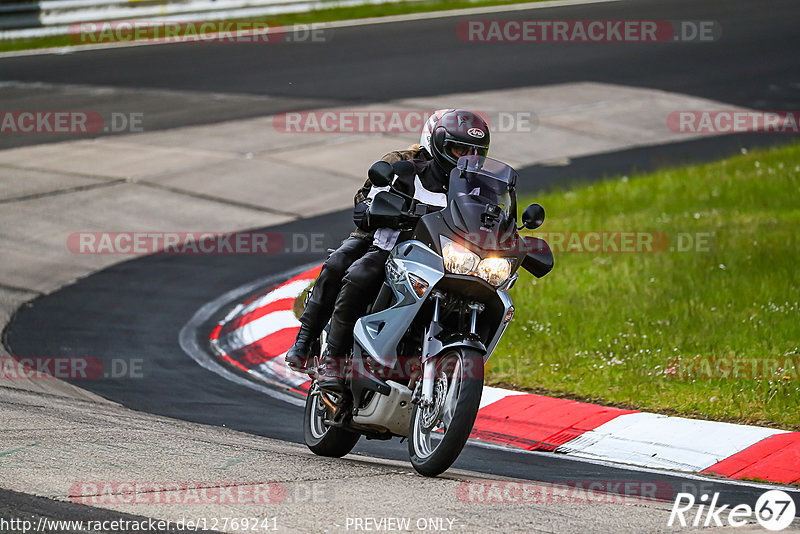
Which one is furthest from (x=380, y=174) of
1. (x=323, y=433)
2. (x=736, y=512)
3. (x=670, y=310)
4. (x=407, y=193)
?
(x=670, y=310)

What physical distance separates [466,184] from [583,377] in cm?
315

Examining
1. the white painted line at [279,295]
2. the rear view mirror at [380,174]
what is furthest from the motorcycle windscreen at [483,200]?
the white painted line at [279,295]

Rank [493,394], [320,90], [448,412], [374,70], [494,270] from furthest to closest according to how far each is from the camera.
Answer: [374,70] → [320,90] → [493,394] → [494,270] → [448,412]

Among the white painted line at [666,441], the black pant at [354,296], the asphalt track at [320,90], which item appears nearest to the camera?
the black pant at [354,296]

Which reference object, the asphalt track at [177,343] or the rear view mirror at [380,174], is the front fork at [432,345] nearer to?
the rear view mirror at [380,174]

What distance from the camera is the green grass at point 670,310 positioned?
8.54 m

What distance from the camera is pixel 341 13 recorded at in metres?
27.7

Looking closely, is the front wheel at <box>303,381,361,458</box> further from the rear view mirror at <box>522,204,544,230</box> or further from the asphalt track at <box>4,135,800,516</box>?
the rear view mirror at <box>522,204,544,230</box>

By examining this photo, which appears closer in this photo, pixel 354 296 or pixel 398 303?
pixel 398 303

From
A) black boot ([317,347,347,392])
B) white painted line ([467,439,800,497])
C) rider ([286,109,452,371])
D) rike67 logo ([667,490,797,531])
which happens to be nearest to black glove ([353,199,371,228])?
rider ([286,109,452,371])

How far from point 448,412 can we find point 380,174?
127cm

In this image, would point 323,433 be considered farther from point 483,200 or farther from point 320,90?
point 320,90

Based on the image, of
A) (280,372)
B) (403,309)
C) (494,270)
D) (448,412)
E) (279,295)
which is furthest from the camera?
(279,295)

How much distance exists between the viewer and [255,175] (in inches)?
632
